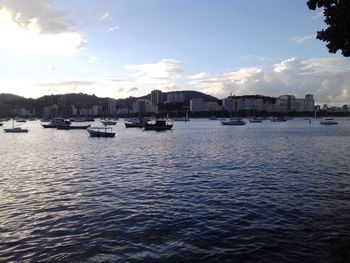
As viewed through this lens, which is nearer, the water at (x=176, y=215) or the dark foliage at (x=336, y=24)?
the water at (x=176, y=215)

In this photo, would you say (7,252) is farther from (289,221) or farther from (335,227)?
(335,227)

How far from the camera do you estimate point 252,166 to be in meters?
45.8

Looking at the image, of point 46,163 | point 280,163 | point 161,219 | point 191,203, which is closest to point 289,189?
point 191,203

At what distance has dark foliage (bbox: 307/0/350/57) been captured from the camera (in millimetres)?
18234

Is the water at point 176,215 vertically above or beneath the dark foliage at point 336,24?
beneath

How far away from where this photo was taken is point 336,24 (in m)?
19.1

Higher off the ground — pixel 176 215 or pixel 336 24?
pixel 336 24

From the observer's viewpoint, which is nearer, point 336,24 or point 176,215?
point 336,24

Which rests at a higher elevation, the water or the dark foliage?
the dark foliage

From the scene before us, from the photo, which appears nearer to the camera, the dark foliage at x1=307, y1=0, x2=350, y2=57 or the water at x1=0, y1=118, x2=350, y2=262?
the water at x1=0, y1=118, x2=350, y2=262

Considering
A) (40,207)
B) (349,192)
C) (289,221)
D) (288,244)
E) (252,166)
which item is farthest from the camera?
(252,166)

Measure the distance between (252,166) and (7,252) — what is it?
→ 108 feet

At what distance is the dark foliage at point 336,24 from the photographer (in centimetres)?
1823

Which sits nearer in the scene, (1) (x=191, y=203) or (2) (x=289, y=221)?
(2) (x=289, y=221)
